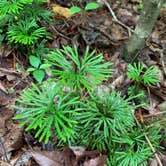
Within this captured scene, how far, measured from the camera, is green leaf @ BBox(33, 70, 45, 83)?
225 centimetres

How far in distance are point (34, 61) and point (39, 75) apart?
0.16 metres

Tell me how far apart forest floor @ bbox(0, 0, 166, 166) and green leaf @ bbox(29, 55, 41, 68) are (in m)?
0.11

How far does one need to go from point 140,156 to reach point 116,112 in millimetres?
310

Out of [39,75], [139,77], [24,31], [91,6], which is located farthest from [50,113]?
[91,6]

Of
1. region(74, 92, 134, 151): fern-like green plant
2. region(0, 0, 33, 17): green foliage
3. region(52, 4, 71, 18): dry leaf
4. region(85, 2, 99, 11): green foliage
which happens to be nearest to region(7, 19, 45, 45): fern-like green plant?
region(0, 0, 33, 17): green foliage

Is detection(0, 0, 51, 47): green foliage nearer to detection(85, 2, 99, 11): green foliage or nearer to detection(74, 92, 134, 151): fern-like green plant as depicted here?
detection(85, 2, 99, 11): green foliage

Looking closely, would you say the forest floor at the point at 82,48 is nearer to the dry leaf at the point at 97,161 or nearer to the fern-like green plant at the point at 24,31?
the dry leaf at the point at 97,161

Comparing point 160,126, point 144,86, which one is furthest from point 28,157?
point 144,86

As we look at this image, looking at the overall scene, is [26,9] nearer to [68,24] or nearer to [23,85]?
[68,24]

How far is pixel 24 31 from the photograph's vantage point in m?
2.40

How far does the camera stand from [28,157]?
188 centimetres

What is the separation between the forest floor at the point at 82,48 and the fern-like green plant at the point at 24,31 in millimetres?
187

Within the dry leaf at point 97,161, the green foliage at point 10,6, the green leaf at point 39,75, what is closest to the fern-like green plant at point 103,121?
the dry leaf at point 97,161

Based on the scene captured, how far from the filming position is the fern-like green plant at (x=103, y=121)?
63.6 inches
